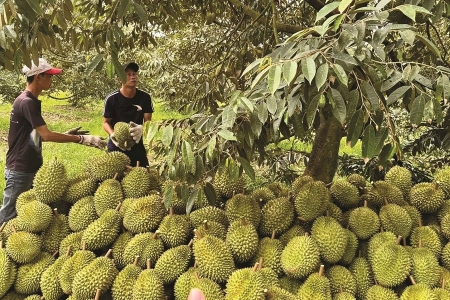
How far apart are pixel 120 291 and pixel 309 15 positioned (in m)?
3.77

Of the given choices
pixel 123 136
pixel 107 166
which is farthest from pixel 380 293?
pixel 123 136

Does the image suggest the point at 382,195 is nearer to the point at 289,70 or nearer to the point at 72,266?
the point at 289,70

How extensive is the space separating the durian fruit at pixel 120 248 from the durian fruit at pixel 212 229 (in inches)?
11.6

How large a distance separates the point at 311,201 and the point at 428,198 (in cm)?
55

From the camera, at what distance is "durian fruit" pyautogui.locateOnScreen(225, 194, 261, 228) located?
1725 millimetres

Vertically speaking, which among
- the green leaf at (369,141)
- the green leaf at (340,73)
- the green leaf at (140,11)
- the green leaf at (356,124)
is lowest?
the green leaf at (369,141)

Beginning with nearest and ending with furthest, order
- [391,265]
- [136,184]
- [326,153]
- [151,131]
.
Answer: [151,131], [391,265], [136,184], [326,153]

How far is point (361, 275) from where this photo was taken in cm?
160

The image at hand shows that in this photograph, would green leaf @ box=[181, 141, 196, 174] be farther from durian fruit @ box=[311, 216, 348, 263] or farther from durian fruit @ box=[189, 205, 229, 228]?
durian fruit @ box=[311, 216, 348, 263]

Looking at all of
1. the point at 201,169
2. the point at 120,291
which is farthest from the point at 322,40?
the point at 120,291

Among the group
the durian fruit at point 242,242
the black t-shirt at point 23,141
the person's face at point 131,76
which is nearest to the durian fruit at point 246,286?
the durian fruit at point 242,242

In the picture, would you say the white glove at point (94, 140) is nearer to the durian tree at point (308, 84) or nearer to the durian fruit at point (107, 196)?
the durian fruit at point (107, 196)

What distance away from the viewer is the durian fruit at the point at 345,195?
73.7 inches

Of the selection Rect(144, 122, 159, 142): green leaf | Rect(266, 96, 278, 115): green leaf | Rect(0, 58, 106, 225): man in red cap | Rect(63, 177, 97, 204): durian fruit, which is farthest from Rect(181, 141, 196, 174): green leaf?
Rect(0, 58, 106, 225): man in red cap
